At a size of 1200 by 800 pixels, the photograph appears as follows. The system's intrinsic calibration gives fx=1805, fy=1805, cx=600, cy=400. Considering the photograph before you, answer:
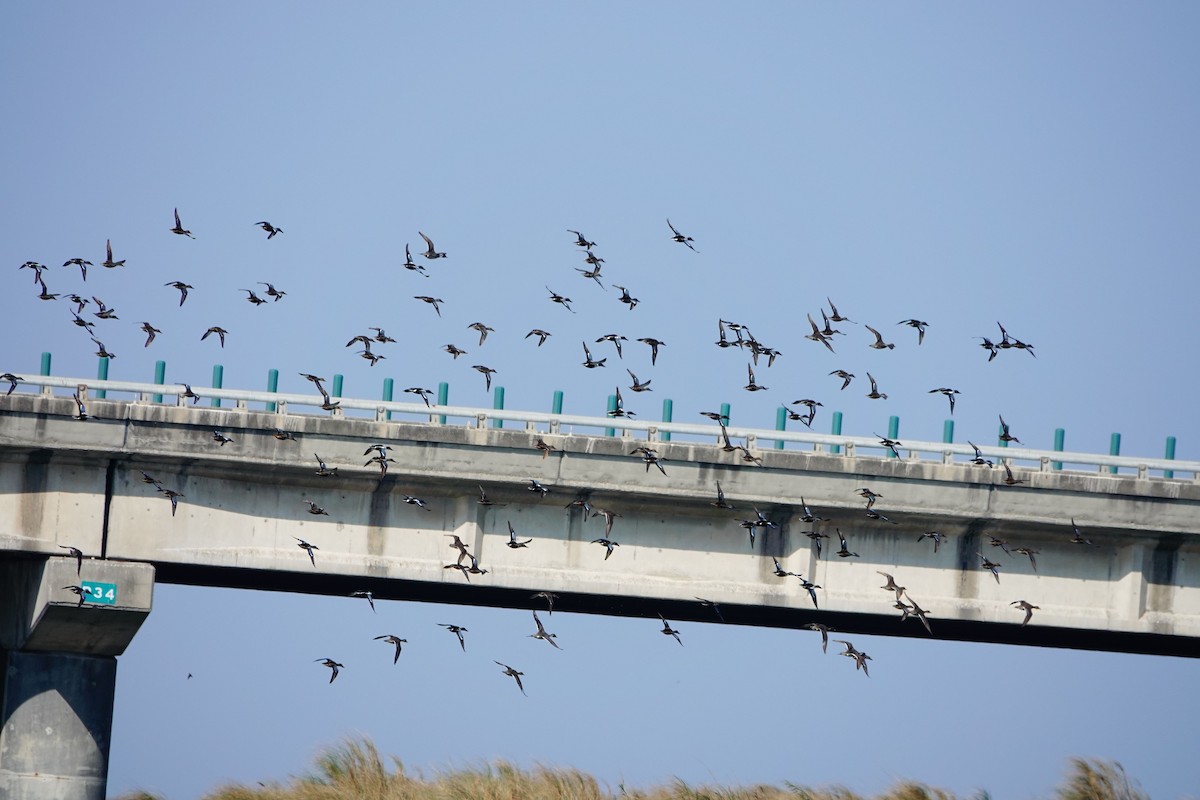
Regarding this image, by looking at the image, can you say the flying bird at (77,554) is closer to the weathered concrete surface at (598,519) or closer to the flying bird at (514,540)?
the weathered concrete surface at (598,519)

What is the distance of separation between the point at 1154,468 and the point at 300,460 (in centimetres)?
1921

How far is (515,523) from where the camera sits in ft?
135

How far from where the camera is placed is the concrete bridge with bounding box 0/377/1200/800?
1564 inches

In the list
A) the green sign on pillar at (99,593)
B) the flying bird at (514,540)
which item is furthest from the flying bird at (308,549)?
the flying bird at (514,540)

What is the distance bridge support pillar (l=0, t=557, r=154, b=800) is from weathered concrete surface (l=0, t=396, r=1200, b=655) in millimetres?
896

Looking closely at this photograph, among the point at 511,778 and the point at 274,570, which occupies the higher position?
the point at 274,570

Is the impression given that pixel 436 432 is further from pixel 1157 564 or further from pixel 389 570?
pixel 1157 564

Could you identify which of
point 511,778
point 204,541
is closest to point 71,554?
point 204,541

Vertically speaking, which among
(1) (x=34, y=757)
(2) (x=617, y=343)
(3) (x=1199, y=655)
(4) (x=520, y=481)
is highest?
(2) (x=617, y=343)

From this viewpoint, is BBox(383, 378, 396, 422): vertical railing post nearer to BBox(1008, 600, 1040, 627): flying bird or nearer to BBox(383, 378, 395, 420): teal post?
BBox(383, 378, 395, 420): teal post

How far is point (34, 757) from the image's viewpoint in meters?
39.4

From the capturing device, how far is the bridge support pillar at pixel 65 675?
1547 inches

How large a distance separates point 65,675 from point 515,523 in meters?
10.6

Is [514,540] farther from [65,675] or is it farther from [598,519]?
[65,675]
